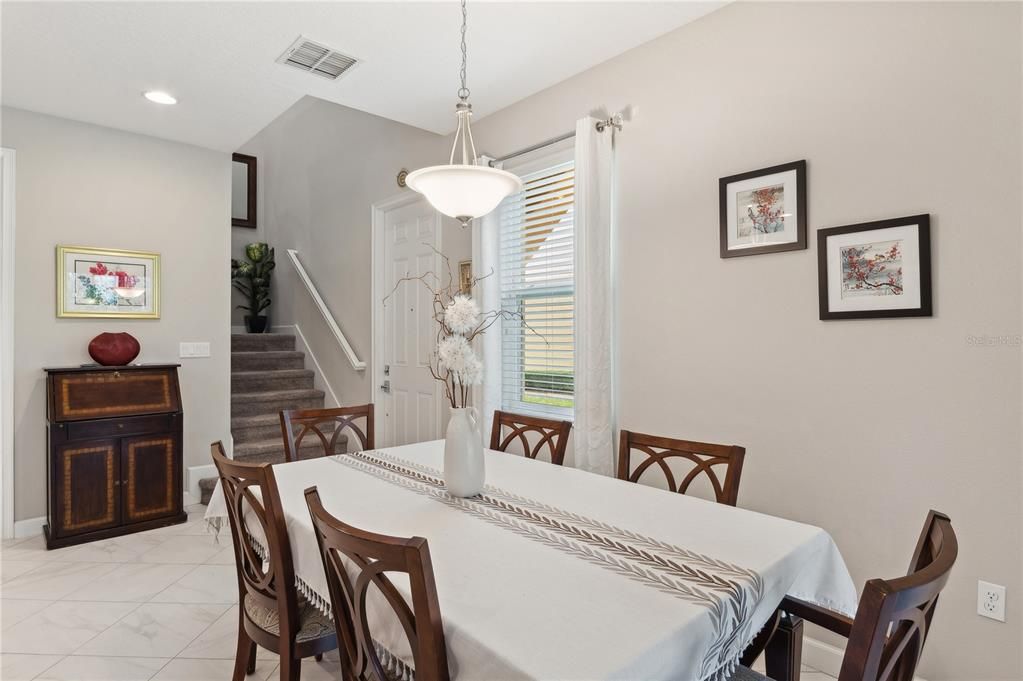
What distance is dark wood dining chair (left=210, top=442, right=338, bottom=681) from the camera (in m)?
1.51

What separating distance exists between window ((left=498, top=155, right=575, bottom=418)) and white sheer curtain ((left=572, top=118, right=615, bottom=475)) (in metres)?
0.19

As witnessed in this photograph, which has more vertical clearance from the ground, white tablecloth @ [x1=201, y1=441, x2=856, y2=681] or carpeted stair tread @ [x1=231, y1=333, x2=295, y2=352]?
carpeted stair tread @ [x1=231, y1=333, x2=295, y2=352]

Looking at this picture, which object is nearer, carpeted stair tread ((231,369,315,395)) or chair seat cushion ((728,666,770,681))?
chair seat cushion ((728,666,770,681))

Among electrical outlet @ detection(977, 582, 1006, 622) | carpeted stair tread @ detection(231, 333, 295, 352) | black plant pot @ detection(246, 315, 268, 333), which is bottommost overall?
electrical outlet @ detection(977, 582, 1006, 622)

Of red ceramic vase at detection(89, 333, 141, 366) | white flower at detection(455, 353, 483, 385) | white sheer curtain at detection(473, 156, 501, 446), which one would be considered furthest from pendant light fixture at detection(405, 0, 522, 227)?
red ceramic vase at detection(89, 333, 141, 366)

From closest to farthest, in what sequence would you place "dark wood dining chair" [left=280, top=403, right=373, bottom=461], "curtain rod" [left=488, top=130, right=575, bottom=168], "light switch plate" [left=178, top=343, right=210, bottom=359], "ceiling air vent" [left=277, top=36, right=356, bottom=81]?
"dark wood dining chair" [left=280, top=403, right=373, bottom=461] → "ceiling air vent" [left=277, top=36, right=356, bottom=81] → "curtain rod" [left=488, top=130, right=575, bottom=168] → "light switch plate" [left=178, top=343, right=210, bottom=359]

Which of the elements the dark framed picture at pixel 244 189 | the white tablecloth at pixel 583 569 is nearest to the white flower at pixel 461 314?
the white tablecloth at pixel 583 569

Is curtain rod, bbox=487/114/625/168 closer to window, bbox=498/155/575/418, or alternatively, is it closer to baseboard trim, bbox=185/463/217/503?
window, bbox=498/155/575/418

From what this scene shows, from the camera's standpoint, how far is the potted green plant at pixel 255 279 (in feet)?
19.5

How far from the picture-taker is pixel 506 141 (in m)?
3.47

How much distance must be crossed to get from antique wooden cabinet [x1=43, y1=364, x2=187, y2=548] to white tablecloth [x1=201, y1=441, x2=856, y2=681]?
190cm

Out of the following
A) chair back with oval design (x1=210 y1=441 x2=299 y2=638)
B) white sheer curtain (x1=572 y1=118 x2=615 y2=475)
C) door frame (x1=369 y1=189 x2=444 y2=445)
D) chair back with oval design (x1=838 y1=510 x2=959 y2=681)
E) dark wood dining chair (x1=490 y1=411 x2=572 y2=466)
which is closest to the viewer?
chair back with oval design (x1=838 y1=510 x2=959 y2=681)

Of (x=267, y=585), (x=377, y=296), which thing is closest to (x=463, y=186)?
(x=267, y=585)

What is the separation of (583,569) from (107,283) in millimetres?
3853
